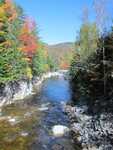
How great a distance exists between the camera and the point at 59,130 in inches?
914

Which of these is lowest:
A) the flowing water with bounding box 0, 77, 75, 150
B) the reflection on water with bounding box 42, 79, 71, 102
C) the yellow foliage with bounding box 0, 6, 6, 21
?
the reflection on water with bounding box 42, 79, 71, 102

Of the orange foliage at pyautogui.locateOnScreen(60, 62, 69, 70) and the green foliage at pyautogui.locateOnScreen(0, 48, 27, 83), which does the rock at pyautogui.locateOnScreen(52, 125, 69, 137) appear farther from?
the orange foliage at pyautogui.locateOnScreen(60, 62, 69, 70)

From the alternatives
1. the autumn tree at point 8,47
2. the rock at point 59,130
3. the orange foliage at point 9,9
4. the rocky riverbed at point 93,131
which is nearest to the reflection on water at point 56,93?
the autumn tree at point 8,47

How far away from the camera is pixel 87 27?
49.2 metres

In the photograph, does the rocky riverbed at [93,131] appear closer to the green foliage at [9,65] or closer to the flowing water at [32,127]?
the flowing water at [32,127]

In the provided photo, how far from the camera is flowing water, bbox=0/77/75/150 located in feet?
66.2

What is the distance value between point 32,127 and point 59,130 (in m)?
2.81

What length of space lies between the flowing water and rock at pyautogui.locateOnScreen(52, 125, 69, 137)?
12.6 inches

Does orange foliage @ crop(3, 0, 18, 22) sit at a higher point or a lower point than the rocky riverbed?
higher

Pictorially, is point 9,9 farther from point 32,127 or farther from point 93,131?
point 93,131

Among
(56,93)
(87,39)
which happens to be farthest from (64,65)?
(56,93)

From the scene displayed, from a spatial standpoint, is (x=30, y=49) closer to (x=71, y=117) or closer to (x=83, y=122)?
(x=71, y=117)

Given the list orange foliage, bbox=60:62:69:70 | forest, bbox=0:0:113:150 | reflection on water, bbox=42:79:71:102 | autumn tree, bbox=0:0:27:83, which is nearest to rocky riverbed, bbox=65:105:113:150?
forest, bbox=0:0:113:150

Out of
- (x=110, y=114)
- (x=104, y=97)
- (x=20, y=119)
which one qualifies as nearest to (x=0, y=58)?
(x=20, y=119)
